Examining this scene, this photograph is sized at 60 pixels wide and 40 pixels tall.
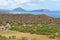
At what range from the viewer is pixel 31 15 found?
33.1 metres

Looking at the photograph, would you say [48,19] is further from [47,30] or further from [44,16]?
[47,30]

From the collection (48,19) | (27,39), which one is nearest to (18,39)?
(27,39)

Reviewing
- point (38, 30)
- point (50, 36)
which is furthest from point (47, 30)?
point (50, 36)

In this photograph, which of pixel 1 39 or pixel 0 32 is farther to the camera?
pixel 0 32

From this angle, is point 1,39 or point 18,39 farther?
point 18,39

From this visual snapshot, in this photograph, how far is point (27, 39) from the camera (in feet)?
57.7

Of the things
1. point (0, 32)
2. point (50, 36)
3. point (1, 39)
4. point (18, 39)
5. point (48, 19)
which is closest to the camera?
point (1, 39)

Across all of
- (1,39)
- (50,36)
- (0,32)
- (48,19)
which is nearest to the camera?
(1,39)

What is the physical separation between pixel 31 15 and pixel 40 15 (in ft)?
4.49

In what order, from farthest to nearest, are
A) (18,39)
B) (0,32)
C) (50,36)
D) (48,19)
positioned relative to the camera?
(48,19) → (0,32) → (50,36) → (18,39)

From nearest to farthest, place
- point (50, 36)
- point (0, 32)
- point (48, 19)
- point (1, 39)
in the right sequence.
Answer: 1. point (1, 39)
2. point (50, 36)
3. point (0, 32)
4. point (48, 19)

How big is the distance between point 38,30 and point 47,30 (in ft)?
2.82

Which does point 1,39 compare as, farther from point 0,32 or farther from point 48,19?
point 48,19

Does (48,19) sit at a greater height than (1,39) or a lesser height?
lesser
